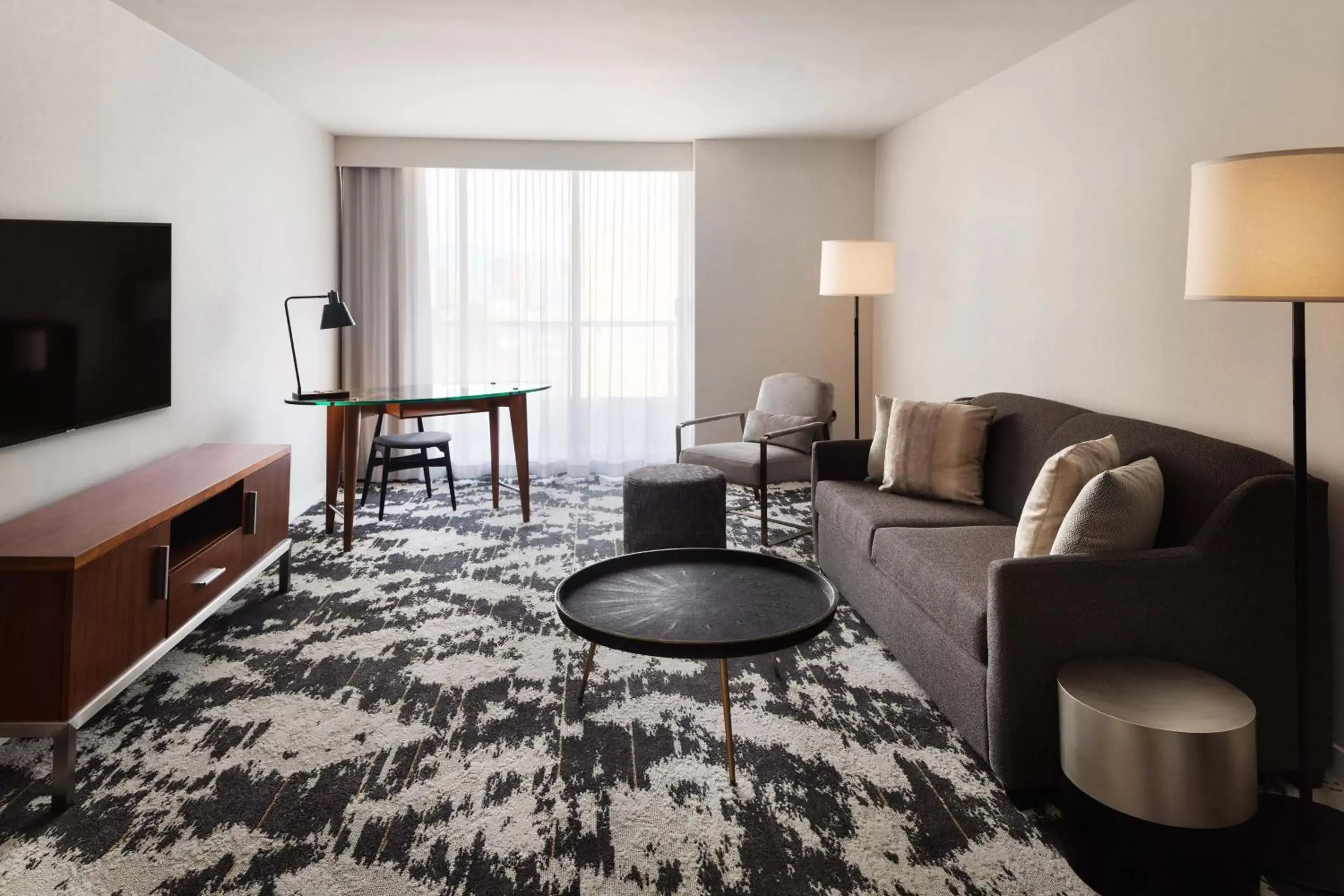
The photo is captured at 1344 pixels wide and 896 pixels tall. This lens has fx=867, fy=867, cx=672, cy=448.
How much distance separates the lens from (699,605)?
2.60 m

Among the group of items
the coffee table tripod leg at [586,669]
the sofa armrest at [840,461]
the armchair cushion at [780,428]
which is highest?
the armchair cushion at [780,428]

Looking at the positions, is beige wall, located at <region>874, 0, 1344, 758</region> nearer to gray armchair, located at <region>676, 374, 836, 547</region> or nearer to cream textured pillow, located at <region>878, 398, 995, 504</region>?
cream textured pillow, located at <region>878, 398, 995, 504</region>

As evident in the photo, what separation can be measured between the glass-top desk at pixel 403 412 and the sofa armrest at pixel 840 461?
1856mm

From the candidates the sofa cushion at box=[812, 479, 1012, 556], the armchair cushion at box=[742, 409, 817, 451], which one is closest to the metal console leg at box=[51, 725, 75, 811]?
the sofa cushion at box=[812, 479, 1012, 556]

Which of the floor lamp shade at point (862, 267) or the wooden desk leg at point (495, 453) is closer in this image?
the floor lamp shade at point (862, 267)

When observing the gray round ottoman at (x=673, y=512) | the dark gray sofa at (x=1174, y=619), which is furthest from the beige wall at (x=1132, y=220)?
the gray round ottoman at (x=673, y=512)

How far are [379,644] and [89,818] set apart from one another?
4.04 ft

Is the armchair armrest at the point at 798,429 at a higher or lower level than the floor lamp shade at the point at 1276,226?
lower

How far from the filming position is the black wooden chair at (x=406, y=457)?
5.27m

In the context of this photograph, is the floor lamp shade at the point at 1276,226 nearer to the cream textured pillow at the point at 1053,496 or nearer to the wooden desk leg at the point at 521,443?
the cream textured pillow at the point at 1053,496

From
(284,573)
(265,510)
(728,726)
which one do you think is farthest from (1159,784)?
(284,573)

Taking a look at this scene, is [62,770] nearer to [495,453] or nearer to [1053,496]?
[1053,496]

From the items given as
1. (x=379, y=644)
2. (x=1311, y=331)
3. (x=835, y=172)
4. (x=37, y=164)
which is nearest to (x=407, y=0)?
(x=37, y=164)

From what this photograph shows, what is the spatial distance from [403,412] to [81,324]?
1.84 m
